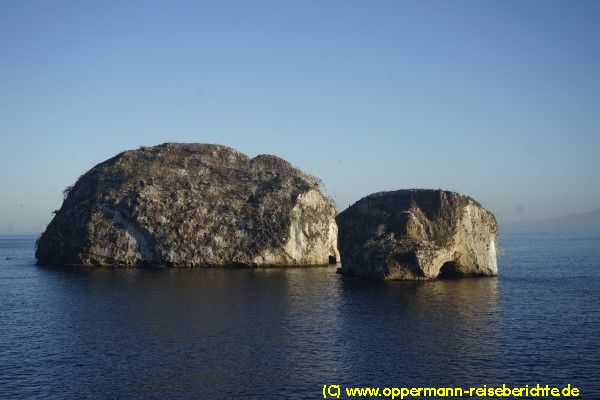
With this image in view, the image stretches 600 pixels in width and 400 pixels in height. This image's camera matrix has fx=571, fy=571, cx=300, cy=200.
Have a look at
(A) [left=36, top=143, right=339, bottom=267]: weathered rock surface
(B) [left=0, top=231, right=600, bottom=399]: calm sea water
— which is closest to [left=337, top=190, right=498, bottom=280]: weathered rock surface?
(B) [left=0, top=231, right=600, bottom=399]: calm sea water

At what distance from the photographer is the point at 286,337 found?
152ft

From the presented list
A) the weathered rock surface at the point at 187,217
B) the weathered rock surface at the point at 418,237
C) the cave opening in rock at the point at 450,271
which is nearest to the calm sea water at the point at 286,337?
the weathered rock surface at the point at 418,237

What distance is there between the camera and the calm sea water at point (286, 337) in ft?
115

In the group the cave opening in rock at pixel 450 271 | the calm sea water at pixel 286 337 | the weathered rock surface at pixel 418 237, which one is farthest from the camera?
the cave opening in rock at pixel 450 271

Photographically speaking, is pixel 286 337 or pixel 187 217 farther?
pixel 187 217

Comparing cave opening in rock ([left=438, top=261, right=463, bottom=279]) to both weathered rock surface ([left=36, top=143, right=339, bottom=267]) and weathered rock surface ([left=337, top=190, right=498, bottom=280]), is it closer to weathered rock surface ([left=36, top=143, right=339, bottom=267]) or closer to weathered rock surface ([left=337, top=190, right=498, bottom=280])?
weathered rock surface ([left=337, top=190, right=498, bottom=280])

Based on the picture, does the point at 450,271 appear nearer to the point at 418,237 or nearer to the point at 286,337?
the point at 418,237

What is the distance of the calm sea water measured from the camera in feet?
115

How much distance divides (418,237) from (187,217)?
48.9 metres

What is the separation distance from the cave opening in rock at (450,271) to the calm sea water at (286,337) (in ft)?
26.0

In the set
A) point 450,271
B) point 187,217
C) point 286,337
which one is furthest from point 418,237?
point 187,217

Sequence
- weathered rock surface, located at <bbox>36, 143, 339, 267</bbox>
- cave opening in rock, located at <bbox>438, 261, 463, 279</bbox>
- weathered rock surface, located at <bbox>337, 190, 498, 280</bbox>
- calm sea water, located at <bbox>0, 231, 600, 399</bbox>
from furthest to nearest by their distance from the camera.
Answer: weathered rock surface, located at <bbox>36, 143, 339, 267</bbox> < cave opening in rock, located at <bbox>438, 261, 463, 279</bbox> < weathered rock surface, located at <bbox>337, 190, 498, 280</bbox> < calm sea water, located at <bbox>0, 231, 600, 399</bbox>

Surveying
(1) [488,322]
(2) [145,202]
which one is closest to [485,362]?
(1) [488,322]

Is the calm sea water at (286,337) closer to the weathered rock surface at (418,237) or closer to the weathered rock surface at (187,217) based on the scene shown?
the weathered rock surface at (418,237)
